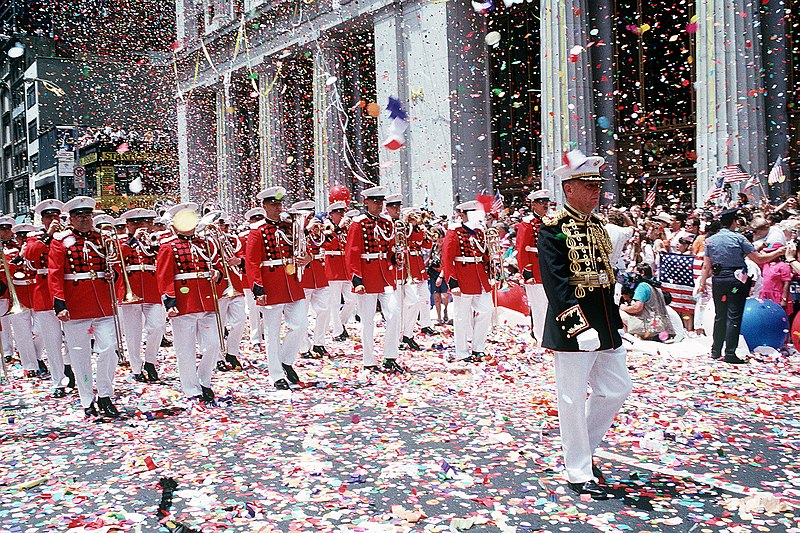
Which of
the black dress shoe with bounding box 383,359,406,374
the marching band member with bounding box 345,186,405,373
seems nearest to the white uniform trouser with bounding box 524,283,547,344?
the marching band member with bounding box 345,186,405,373

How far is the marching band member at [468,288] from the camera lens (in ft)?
33.2

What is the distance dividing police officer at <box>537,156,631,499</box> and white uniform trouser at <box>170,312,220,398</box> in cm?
397

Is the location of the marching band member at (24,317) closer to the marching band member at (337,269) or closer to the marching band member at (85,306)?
the marching band member at (85,306)

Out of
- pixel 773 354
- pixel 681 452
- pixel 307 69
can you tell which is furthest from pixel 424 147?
pixel 681 452

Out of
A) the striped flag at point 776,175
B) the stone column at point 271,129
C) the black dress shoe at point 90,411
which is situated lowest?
the black dress shoe at point 90,411

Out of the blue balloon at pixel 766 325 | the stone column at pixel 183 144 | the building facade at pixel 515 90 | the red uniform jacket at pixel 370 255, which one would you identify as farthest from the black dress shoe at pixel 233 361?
the stone column at pixel 183 144

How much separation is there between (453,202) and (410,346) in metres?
10.7

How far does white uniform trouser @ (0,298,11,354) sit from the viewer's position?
10.1 metres

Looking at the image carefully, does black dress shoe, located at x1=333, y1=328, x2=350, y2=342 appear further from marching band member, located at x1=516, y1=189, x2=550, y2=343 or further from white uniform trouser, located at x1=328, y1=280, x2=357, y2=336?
marching band member, located at x1=516, y1=189, x2=550, y2=343

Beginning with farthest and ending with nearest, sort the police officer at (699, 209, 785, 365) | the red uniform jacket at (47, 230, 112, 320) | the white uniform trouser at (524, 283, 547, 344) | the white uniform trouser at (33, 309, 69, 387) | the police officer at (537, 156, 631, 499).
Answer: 1. the white uniform trouser at (524, 283, 547, 344)
2. the police officer at (699, 209, 785, 365)
3. the white uniform trouser at (33, 309, 69, 387)
4. the red uniform jacket at (47, 230, 112, 320)
5. the police officer at (537, 156, 631, 499)

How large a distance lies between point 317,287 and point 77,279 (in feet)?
15.3

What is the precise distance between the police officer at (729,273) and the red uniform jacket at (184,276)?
5.56 metres

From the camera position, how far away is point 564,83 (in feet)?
59.2

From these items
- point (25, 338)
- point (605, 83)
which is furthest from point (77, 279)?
point (605, 83)
